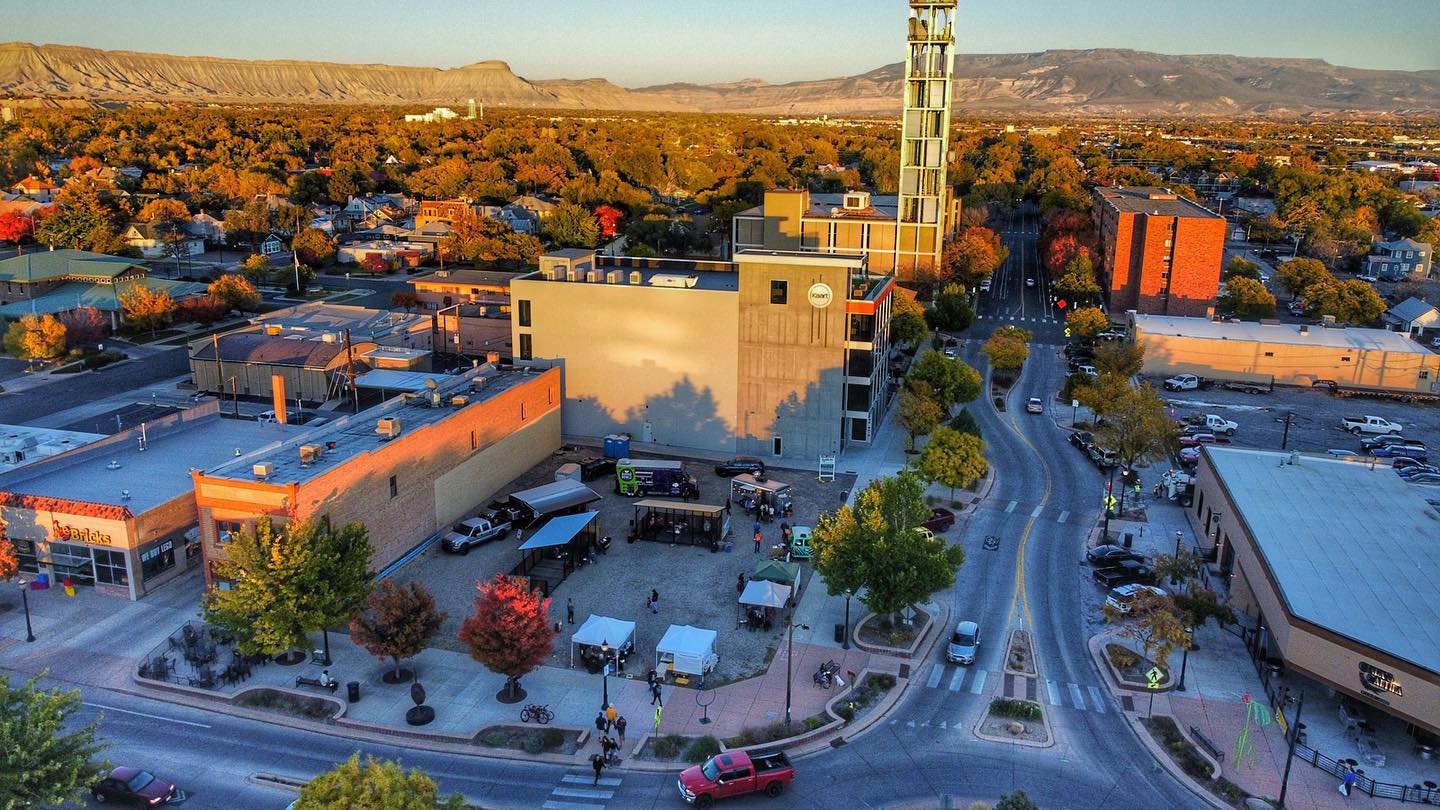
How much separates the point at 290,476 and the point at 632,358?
20.9 m

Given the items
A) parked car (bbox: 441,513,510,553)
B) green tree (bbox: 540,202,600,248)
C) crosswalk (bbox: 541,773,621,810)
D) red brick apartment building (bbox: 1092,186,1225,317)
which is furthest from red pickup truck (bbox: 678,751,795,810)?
green tree (bbox: 540,202,600,248)

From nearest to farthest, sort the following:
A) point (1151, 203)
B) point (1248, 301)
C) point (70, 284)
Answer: point (1248, 301) → point (70, 284) → point (1151, 203)

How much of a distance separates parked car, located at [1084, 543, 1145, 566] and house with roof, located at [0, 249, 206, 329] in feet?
219

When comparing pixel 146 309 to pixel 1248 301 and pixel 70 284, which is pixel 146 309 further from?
pixel 1248 301

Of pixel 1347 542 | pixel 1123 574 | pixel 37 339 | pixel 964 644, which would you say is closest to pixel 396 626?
pixel 964 644

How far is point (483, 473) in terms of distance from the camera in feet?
135

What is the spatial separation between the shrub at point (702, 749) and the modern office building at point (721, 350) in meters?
23.9

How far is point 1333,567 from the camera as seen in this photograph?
29500mm

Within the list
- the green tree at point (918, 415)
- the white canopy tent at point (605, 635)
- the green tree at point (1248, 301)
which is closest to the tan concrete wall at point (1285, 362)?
the green tree at point (1248, 301)

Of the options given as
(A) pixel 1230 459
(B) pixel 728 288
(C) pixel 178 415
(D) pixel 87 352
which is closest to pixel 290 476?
(C) pixel 178 415

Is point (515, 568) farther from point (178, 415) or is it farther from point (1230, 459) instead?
point (1230, 459)

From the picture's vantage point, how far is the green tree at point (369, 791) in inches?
648

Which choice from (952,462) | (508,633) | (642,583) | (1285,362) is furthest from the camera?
(1285,362)

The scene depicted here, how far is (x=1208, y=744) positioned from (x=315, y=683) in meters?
24.1
